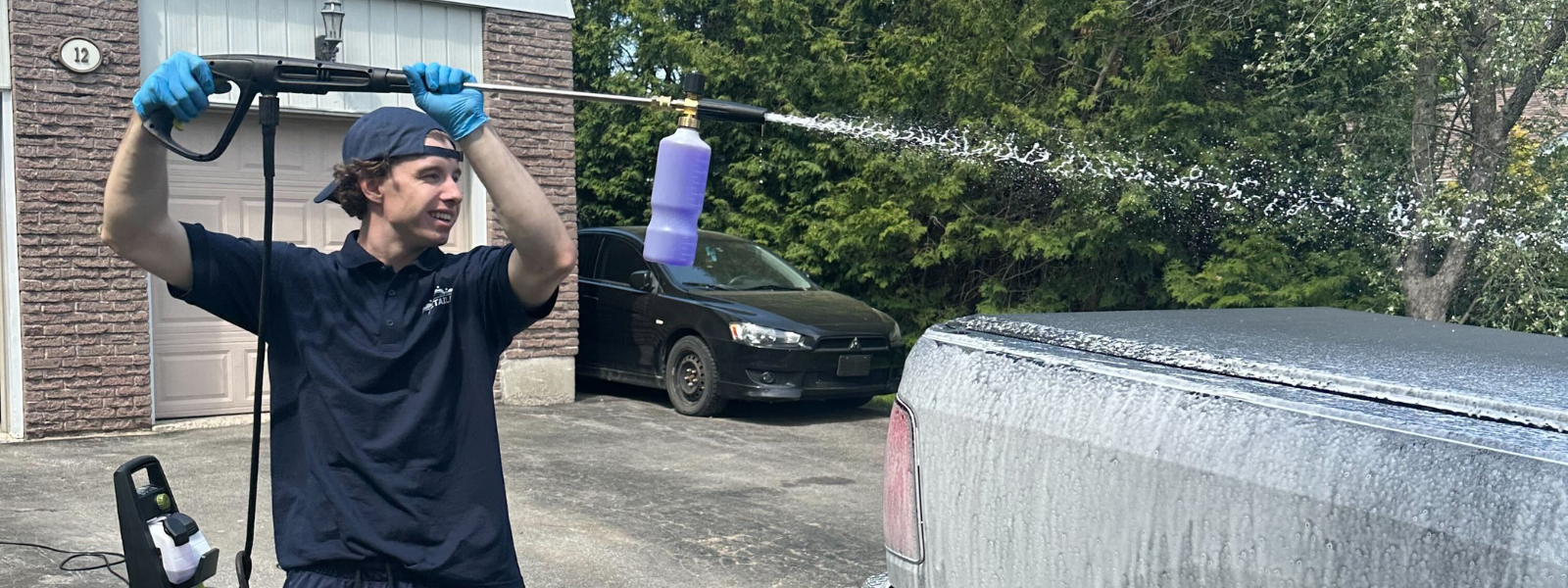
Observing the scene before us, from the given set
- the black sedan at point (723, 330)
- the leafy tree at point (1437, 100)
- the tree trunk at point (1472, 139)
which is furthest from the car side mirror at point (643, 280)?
the tree trunk at point (1472, 139)

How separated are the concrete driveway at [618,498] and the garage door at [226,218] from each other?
428 mm

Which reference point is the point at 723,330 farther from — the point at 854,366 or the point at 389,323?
the point at 389,323

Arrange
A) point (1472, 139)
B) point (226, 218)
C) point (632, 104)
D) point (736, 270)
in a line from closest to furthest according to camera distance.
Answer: point (632, 104) < point (226, 218) < point (1472, 139) < point (736, 270)

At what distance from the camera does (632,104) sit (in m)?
2.88

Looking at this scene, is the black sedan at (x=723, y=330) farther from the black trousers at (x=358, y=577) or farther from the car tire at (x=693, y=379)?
the black trousers at (x=358, y=577)

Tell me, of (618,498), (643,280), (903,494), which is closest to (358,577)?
(903,494)

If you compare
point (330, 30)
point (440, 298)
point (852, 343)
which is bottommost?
point (852, 343)

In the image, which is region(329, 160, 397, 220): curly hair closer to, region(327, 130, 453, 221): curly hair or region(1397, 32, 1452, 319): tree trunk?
region(327, 130, 453, 221): curly hair

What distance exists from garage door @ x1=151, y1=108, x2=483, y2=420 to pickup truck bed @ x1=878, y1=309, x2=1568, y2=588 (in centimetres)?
812

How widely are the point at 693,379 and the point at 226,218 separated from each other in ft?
12.4

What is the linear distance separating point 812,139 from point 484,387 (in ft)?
39.9

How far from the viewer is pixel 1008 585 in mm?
2387

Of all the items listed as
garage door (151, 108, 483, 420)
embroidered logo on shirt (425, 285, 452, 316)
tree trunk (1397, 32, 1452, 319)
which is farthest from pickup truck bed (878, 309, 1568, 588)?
tree trunk (1397, 32, 1452, 319)

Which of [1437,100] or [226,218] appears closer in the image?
[226,218]
